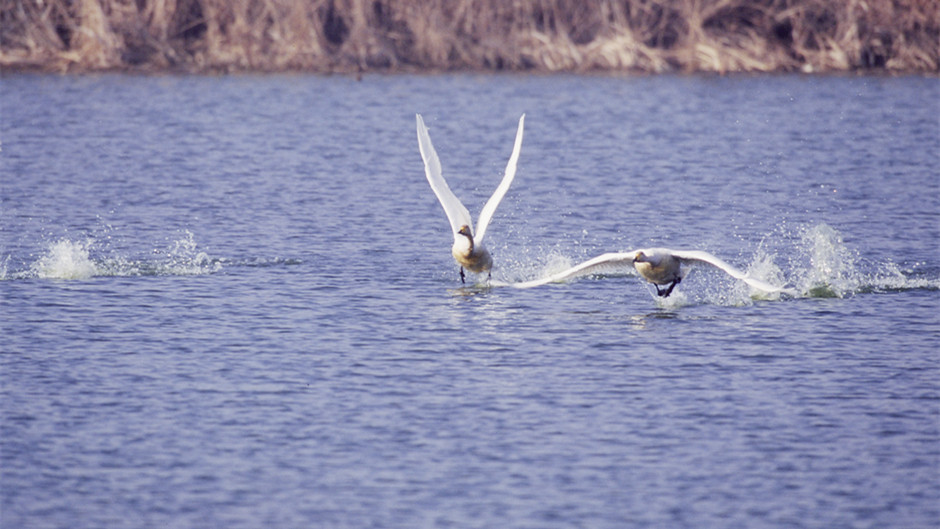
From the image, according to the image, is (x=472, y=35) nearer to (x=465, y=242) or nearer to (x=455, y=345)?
(x=465, y=242)

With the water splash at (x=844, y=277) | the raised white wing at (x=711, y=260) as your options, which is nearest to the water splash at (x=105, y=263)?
the raised white wing at (x=711, y=260)

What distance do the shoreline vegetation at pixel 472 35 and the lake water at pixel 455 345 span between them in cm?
1172

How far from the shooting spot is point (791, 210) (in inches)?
805

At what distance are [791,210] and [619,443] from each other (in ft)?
38.7

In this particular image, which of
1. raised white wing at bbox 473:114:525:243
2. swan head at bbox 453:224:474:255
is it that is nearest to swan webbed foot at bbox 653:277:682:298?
raised white wing at bbox 473:114:525:243

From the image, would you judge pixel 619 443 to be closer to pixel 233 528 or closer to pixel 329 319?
pixel 233 528

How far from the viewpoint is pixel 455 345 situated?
12.1 meters

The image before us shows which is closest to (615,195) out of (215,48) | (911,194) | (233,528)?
(911,194)

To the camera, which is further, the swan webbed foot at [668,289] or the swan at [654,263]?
the swan webbed foot at [668,289]

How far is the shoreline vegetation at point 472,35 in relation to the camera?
3709cm

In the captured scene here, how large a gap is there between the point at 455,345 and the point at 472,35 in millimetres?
26793

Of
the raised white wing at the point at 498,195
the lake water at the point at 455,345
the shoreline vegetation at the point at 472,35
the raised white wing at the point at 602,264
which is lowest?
the lake water at the point at 455,345

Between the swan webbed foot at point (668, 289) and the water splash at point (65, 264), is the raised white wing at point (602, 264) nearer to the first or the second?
the swan webbed foot at point (668, 289)

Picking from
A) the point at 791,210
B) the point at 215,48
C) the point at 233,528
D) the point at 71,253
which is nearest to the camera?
the point at 233,528
